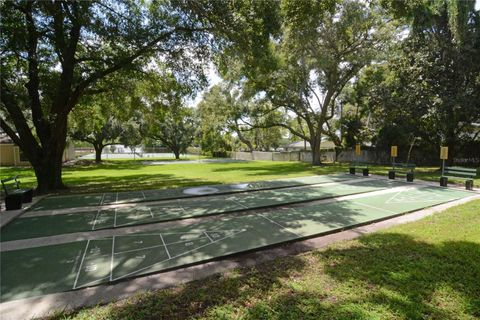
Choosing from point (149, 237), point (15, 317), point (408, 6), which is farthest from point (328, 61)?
point (15, 317)

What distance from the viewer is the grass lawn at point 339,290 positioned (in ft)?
9.25

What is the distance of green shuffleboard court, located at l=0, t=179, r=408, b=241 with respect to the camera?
5.84 m

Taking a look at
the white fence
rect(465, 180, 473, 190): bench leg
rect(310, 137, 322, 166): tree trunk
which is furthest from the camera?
the white fence

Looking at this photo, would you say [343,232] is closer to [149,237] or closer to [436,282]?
[436,282]

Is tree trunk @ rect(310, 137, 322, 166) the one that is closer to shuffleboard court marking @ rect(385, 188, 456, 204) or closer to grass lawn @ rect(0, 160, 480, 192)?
grass lawn @ rect(0, 160, 480, 192)

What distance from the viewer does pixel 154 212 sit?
7117mm

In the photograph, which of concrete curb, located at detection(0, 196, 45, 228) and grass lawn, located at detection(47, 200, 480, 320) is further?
concrete curb, located at detection(0, 196, 45, 228)

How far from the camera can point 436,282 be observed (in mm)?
3381

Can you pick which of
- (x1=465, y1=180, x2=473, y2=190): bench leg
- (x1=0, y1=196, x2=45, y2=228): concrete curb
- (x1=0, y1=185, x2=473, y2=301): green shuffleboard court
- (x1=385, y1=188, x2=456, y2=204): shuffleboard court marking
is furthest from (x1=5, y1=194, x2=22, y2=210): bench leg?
(x1=465, y1=180, x2=473, y2=190): bench leg

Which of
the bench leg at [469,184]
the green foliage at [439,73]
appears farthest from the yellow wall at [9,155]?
the bench leg at [469,184]

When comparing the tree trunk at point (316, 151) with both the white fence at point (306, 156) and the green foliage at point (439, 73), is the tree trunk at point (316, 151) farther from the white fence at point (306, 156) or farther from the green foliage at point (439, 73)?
the green foliage at point (439, 73)

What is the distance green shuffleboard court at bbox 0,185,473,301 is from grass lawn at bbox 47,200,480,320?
0.75 metres

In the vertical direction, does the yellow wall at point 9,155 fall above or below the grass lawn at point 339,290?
above

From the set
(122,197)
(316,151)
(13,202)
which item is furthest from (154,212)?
(316,151)
